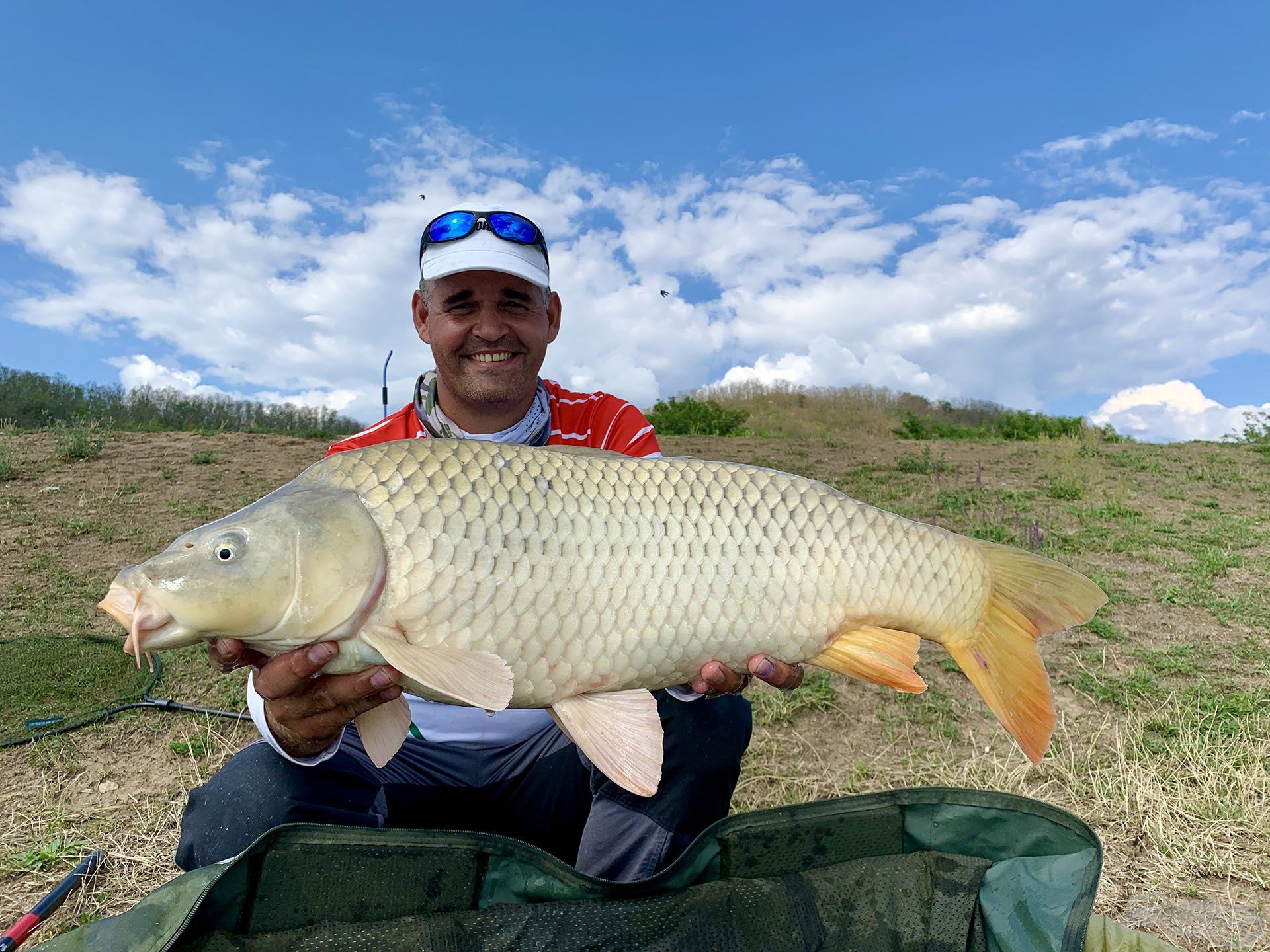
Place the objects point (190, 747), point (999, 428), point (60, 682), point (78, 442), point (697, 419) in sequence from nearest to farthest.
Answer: point (190, 747) < point (60, 682) < point (78, 442) < point (697, 419) < point (999, 428)

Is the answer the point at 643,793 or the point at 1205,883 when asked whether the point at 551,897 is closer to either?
the point at 643,793

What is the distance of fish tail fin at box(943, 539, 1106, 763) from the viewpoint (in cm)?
136

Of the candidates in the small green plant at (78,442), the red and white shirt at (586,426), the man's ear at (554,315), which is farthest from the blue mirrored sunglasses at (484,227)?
the small green plant at (78,442)

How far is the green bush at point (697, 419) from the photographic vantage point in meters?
9.97

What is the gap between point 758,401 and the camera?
13211 mm

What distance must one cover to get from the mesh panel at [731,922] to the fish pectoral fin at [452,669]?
33 cm

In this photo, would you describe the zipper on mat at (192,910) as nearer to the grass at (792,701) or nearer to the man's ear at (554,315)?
the man's ear at (554,315)

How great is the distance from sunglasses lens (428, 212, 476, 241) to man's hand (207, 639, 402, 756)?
1091mm

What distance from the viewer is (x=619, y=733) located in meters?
1.23

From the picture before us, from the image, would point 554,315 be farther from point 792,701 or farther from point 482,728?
point 792,701

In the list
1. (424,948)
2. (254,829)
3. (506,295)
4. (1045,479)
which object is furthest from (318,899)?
(1045,479)

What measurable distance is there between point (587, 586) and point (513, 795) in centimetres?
66

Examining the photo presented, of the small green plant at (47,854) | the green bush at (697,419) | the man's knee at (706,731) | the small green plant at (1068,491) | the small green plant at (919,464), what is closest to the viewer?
the man's knee at (706,731)

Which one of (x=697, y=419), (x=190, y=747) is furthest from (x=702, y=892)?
(x=697, y=419)
